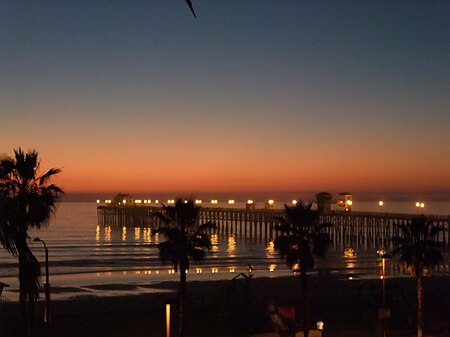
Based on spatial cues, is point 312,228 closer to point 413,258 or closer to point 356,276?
point 413,258

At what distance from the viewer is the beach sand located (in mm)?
23159

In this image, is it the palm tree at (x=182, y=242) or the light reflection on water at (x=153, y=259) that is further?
the light reflection on water at (x=153, y=259)

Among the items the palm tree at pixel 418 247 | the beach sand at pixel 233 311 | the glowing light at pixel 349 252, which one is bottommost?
the glowing light at pixel 349 252

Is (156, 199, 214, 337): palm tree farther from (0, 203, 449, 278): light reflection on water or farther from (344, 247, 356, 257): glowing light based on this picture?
(344, 247, 356, 257): glowing light

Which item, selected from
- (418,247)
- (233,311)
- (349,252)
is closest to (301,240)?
(418,247)

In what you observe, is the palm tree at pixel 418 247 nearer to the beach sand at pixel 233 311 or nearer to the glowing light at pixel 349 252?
the beach sand at pixel 233 311

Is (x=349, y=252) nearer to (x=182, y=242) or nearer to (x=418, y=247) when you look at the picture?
(x=418, y=247)

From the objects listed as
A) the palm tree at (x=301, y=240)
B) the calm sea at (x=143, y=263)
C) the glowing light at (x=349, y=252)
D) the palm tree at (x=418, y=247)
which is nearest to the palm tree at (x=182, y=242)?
the palm tree at (x=301, y=240)

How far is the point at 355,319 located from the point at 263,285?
1076 cm

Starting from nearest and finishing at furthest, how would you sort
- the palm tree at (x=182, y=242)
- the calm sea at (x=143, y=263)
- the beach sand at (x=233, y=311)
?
1. the palm tree at (x=182, y=242)
2. the beach sand at (x=233, y=311)
3. the calm sea at (x=143, y=263)

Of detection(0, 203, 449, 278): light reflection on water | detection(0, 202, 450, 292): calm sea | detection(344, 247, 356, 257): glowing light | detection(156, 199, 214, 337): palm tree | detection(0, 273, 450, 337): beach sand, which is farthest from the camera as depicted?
detection(344, 247, 356, 257): glowing light

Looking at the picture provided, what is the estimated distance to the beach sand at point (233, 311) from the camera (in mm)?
23159

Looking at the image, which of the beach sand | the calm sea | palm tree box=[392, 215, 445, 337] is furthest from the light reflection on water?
palm tree box=[392, 215, 445, 337]

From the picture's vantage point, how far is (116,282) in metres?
39.4
